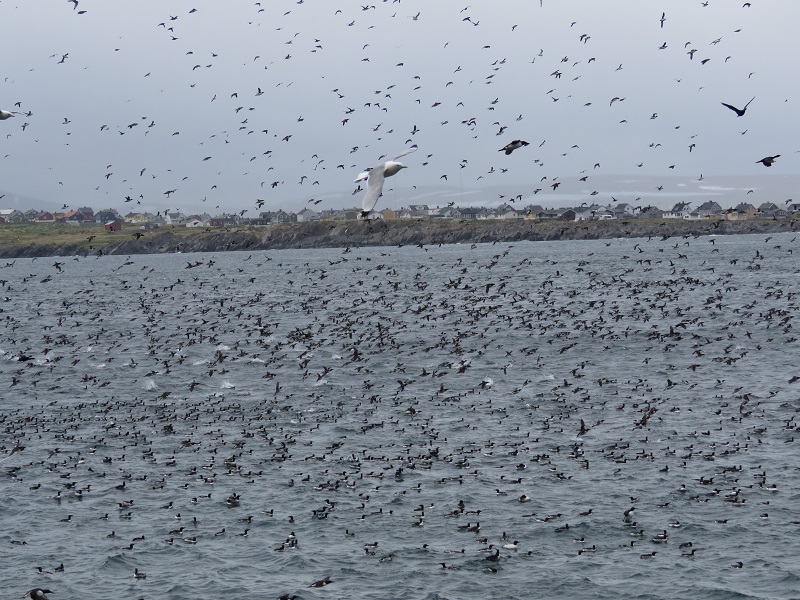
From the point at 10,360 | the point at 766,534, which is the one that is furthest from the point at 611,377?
the point at 10,360

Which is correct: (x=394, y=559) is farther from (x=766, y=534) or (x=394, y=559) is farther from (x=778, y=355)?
(x=778, y=355)

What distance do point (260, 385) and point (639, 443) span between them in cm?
2057

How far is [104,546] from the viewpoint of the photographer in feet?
91.1

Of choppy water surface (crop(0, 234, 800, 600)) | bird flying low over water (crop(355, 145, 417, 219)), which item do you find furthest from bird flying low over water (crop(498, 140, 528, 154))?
choppy water surface (crop(0, 234, 800, 600))

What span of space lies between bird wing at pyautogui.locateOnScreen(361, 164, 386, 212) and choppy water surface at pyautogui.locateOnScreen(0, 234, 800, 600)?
9724mm

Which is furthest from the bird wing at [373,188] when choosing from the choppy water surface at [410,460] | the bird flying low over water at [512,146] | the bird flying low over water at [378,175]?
the choppy water surface at [410,460]

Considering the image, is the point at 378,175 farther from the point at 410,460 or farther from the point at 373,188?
the point at 410,460

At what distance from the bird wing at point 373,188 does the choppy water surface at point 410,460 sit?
31.9 feet

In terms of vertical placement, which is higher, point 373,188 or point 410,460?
point 373,188

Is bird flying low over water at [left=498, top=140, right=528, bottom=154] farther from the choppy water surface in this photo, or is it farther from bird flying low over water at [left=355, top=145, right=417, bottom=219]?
the choppy water surface

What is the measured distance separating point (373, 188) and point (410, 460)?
1644 centimetres

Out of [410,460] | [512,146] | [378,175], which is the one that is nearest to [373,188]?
[378,175]

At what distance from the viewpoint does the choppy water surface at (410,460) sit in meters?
25.9

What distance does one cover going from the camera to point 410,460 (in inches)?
1387
